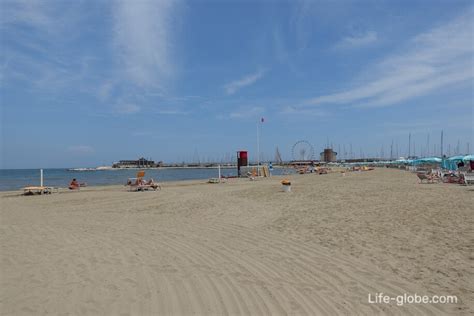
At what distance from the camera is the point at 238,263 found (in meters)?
5.32

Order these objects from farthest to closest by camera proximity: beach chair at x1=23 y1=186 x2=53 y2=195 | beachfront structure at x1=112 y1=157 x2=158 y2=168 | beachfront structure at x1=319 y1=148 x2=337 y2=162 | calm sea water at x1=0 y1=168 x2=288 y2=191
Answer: beachfront structure at x1=112 y1=157 x2=158 y2=168 < beachfront structure at x1=319 y1=148 x2=337 y2=162 < calm sea water at x1=0 y1=168 x2=288 y2=191 < beach chair at x1=23 y1=186 x2=53 y2=195

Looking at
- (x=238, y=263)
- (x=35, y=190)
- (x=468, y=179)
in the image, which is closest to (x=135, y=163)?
(x=35, y=190)

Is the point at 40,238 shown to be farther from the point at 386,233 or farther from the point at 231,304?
the point at 386,233

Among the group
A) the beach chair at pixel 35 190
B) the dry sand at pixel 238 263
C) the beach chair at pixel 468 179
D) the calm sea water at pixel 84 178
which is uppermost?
the beach chair at pixel 468 179

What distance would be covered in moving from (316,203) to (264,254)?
6641 millimetres

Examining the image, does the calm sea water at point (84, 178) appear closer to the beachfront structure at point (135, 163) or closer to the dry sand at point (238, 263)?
the dry sand at point (238, 263)

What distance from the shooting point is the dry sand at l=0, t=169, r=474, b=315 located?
3.83m

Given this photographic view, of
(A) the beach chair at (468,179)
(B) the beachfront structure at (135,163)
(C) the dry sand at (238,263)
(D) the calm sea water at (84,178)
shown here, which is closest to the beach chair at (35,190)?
(C) the dry sand at (238,263)

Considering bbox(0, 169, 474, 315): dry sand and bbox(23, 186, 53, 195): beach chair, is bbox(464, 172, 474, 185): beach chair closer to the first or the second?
bbox(0, 169, 474, 315): dry sand

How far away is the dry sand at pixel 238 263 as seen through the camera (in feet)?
12.6

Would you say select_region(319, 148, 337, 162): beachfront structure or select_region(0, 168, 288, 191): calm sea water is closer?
select_region(0, 168, 288, 191): calm sea water

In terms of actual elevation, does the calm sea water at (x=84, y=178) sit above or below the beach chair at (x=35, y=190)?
below

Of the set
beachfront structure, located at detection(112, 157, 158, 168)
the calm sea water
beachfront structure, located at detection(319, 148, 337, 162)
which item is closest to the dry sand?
the calm sea water

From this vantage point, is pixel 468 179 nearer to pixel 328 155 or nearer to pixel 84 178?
pixel 84 178
